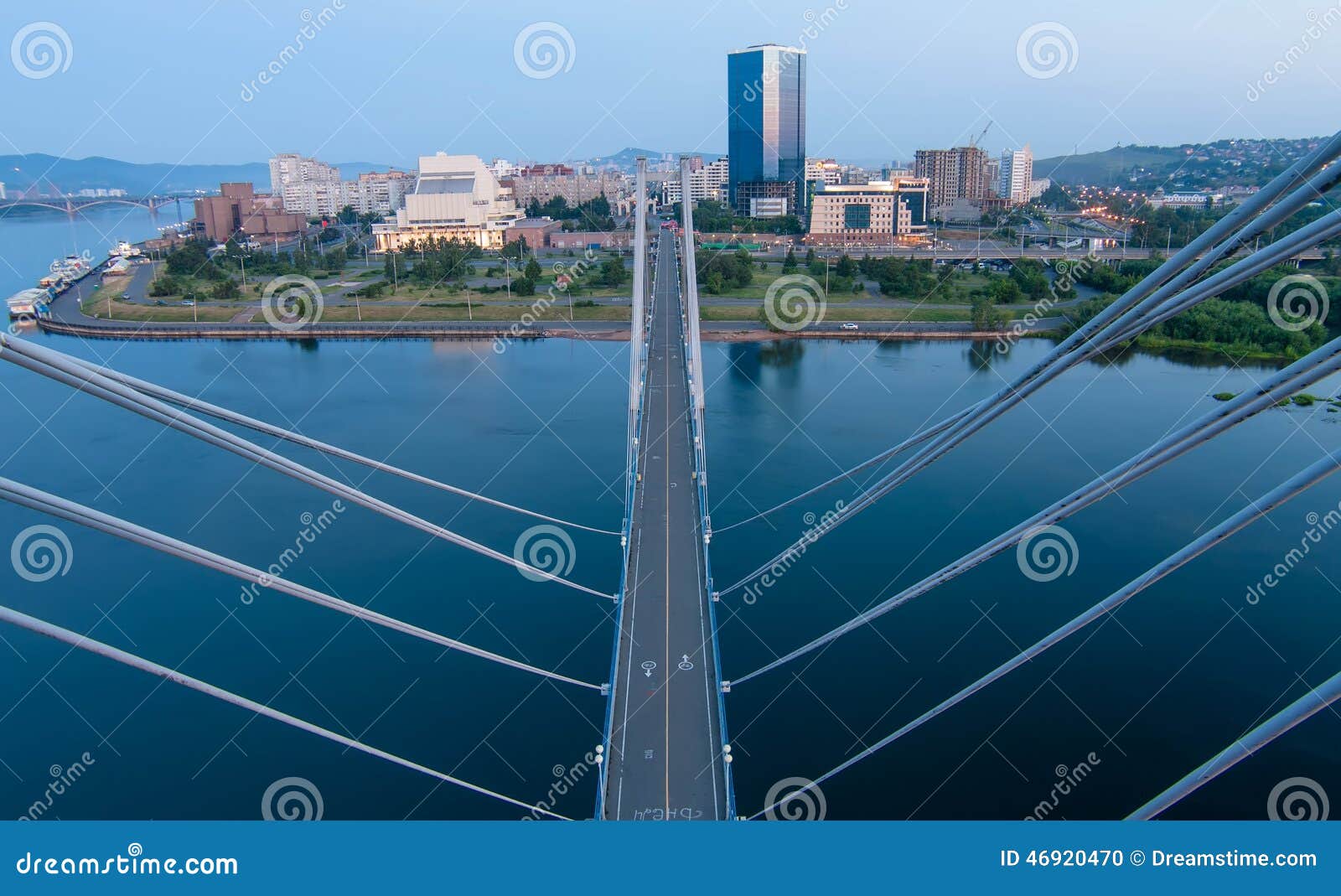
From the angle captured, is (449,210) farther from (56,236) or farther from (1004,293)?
(56,236)

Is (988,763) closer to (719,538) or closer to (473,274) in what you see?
(719,538)

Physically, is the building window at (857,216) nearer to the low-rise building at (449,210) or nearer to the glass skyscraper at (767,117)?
the low-rise building at (449,210)

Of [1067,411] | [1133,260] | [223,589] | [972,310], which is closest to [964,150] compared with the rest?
[1133,260]

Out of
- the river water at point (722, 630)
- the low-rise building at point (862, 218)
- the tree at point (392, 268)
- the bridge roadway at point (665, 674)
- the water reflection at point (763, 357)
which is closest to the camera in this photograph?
A: the bridge roadway at point (665, 674)

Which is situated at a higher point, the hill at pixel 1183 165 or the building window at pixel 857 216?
the hill at pixel 1183 165

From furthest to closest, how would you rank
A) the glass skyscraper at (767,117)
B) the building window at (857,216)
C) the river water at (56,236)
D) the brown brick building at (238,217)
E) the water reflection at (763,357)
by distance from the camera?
the glass skyscraper at (767,117) → the brown brick building at (238,217) → the building window at (857,216) → the river water at (56,236) → the water reflection at (763,357)

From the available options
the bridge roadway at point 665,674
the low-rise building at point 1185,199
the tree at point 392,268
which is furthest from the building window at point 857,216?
the bridge roadway at point 665,674
